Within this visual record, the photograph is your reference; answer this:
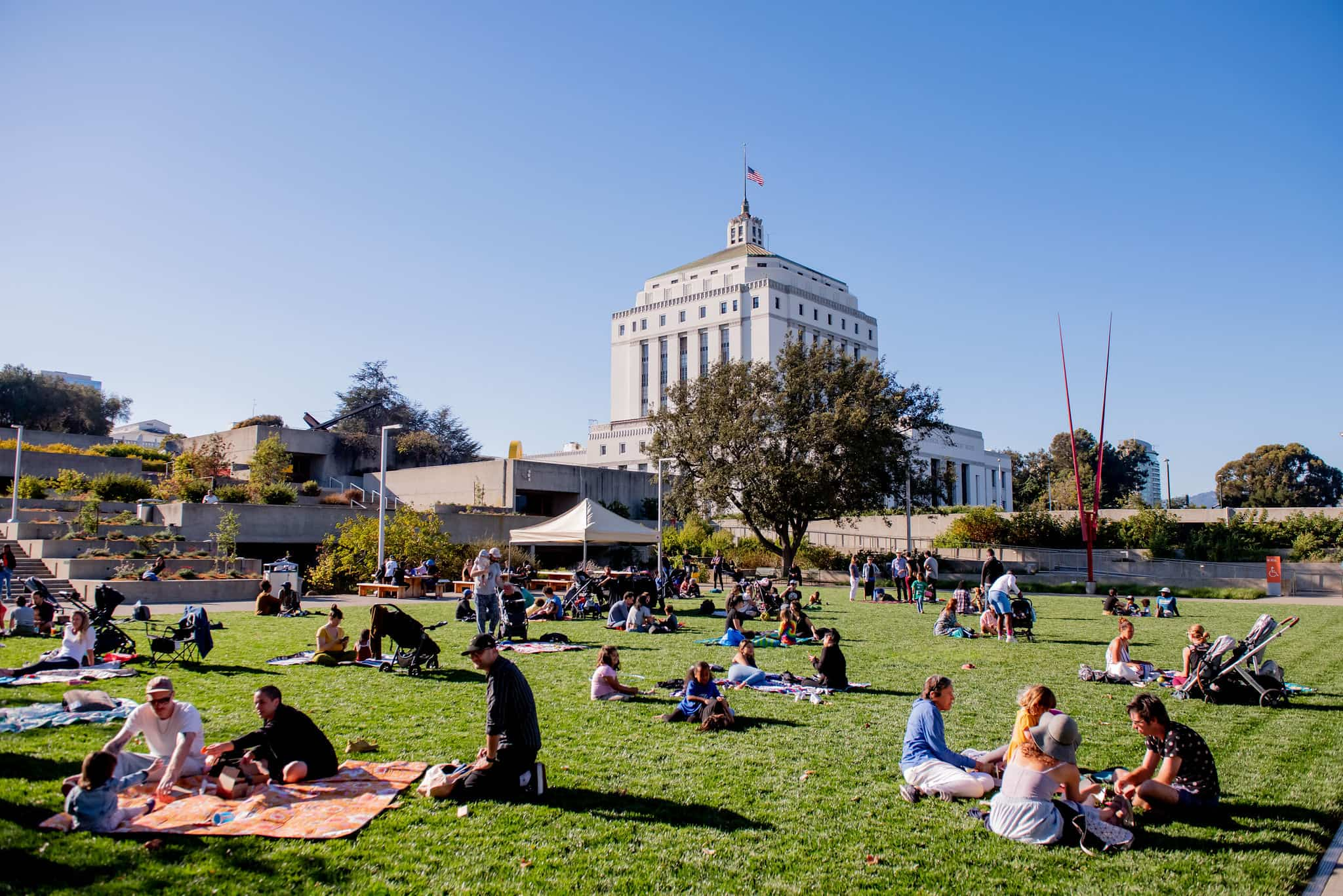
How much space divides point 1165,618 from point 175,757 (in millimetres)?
23175

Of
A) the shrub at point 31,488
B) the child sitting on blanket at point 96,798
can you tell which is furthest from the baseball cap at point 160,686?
the shrub at point 31,488

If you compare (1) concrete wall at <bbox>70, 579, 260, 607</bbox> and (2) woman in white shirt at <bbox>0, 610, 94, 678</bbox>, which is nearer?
(2) woman in white shirt at <bbox>0, 610, 94, 678</bbox>

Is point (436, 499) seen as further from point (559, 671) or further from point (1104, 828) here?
point (1104, 828)

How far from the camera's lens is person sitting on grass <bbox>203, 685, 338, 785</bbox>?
6.66 metres

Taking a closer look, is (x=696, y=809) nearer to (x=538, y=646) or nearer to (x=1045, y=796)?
(x=1045, y=796)

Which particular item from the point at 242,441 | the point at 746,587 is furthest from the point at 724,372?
the point at 242,441

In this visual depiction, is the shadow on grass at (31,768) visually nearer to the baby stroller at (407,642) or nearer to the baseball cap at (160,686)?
the baseball cap at (160,686)

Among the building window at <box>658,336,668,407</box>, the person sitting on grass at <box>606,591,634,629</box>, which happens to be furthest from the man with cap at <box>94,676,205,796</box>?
the building window at <box>658,336,668,407</box>

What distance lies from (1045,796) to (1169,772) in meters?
1.16

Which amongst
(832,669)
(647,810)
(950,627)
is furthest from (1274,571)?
(647,810)

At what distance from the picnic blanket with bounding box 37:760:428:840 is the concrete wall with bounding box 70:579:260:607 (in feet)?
62.2

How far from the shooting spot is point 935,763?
22.3ft

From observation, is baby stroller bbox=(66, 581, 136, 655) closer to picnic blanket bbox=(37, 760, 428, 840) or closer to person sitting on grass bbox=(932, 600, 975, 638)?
picnic blanket bbox=(37, 760, 428, 840)

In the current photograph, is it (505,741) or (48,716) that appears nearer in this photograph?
(505,741)
